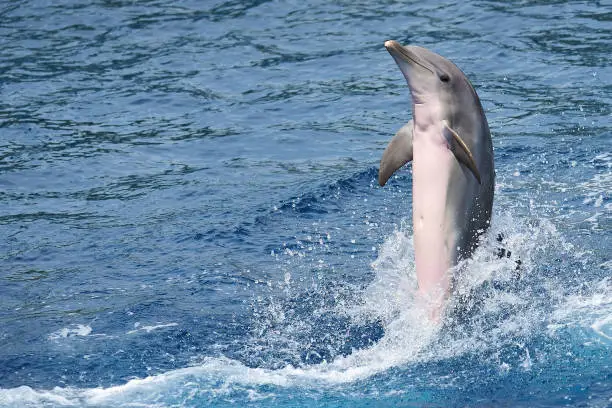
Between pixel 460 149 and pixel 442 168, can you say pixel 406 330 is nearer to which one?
pixel 442 168

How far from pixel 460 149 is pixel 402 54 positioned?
719 mm

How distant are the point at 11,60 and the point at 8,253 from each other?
20.9 ft

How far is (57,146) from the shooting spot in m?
11.8

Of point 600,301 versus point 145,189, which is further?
point 145,189

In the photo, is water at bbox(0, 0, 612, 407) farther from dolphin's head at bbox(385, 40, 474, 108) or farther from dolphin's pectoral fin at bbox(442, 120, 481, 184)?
dolphin's head at bbox(385, 40, 474, 108)

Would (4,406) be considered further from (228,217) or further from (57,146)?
(57,146)

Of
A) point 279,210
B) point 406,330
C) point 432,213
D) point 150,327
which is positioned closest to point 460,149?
point 432,213

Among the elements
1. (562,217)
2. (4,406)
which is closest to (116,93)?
(562,217)

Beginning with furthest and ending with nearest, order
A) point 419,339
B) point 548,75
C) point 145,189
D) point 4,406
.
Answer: point 548,75, point 145,189, point 419,339, point 4,406

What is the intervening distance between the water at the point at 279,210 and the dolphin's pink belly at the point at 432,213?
0.19 m

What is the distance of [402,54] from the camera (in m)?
6.68

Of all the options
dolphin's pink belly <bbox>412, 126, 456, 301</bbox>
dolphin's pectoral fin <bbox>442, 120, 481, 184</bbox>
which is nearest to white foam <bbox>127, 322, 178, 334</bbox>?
dolphin's pink belly <bbox>412, 126, 456, 301</bbox>

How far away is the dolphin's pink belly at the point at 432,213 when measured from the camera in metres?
6.76

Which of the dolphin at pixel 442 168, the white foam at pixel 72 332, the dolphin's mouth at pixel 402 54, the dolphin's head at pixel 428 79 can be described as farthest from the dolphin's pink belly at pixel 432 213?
the white foam at pixel 72 332
